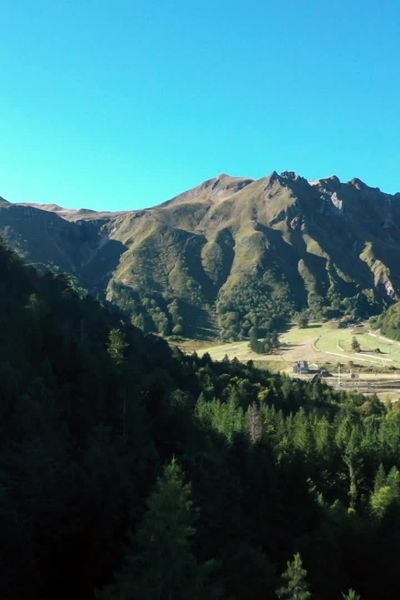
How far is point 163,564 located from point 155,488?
8.82 metres

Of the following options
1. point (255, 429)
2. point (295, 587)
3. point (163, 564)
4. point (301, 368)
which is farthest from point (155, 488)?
point (301, 368)

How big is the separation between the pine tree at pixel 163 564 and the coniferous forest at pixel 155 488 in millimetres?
56

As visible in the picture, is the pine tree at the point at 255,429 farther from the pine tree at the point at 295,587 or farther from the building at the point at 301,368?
the building at the point at 301,368

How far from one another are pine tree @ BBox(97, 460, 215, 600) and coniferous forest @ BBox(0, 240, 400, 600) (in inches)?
2.2

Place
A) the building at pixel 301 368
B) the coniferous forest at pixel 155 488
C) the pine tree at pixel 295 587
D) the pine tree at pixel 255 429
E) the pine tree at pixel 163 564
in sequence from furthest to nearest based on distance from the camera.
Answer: the building at pixel 301 368
the pine tree at pixel 255 429
the pine tree at pixel 295 587
the coniferous forest at pixel 155 488
the pine tree at pixel 163 564

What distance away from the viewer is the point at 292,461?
201 ft

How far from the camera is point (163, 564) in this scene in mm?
19219

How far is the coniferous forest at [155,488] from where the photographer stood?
69.9 feet

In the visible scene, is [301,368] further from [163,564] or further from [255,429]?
[163,564]

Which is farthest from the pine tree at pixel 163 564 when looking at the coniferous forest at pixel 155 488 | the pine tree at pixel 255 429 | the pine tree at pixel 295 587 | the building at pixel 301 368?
the building at pixel 301 368

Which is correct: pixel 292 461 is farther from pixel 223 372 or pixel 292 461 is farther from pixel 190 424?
pixel 223 372

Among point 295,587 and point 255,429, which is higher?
point 295,587

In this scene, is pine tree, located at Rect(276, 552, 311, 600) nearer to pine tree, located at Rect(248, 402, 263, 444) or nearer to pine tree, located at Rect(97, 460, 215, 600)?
pine tree, located at Rect(97, 460, 215, 600)

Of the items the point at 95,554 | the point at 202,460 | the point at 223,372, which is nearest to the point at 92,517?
the point at 95,554
